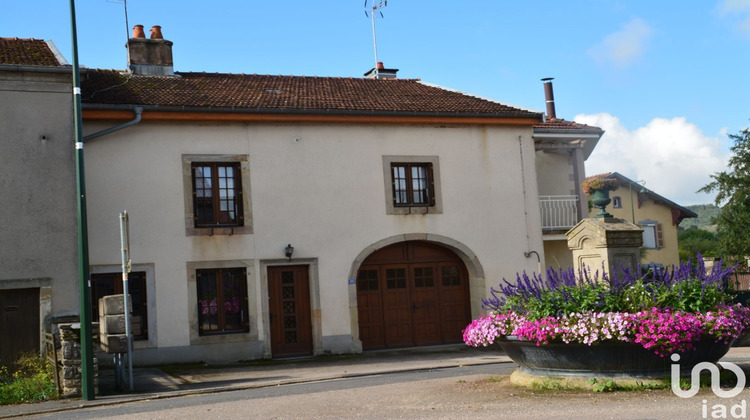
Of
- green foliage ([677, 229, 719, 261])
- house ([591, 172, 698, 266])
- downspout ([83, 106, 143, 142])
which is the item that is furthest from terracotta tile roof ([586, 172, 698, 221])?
downspout ([83, 106, 143, 142])

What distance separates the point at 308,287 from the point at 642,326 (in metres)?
9.39

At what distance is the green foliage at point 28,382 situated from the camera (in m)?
11.5

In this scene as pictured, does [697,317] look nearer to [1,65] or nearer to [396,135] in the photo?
[396,135]

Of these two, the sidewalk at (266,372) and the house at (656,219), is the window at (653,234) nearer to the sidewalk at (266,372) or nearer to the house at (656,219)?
the house at (656,219)

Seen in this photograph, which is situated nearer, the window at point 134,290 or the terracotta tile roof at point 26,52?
the terracotta tile roof at point 26,52

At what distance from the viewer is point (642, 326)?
8.70 meters

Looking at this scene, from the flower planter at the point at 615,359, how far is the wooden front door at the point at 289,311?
841cm

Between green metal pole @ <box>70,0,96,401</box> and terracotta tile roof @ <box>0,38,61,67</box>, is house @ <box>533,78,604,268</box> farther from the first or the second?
green metal pole @ <box>70,0,96,401</box>

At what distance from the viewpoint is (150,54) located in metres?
18.6

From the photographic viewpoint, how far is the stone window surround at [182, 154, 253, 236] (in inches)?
635

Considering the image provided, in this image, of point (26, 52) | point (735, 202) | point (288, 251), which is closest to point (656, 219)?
point (735, 202)

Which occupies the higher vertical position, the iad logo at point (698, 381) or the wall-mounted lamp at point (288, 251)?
the wall-mounted lamp at point (288, 251)

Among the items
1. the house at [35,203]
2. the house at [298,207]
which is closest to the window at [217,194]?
the house at [298,207]

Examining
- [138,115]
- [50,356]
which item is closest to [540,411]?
[50,356]
